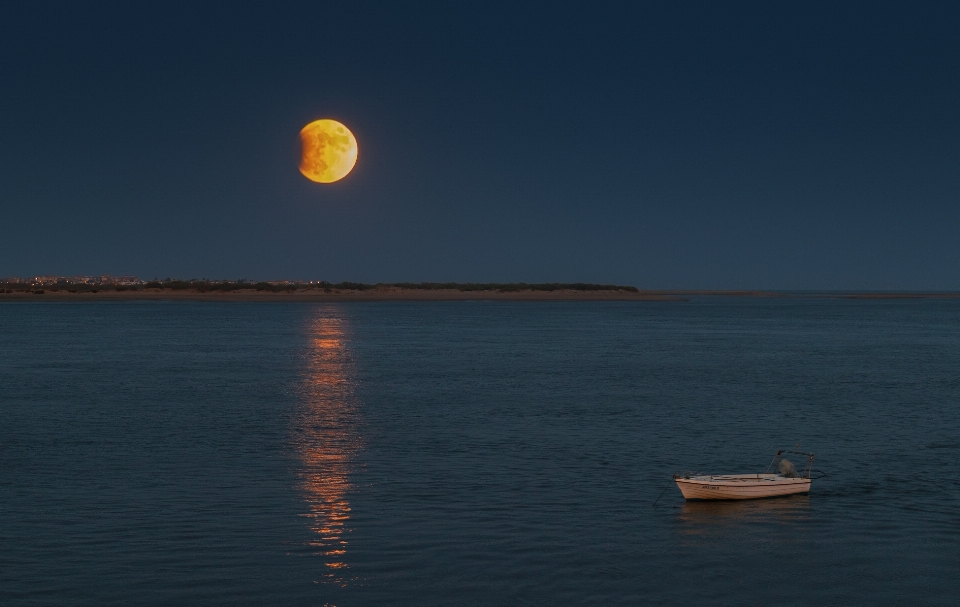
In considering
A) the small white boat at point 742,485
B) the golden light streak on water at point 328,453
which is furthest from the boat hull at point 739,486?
the golden light streak on water at point 328,453

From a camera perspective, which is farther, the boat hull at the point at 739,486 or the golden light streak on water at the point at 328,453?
the boat hull at the point at 739,486

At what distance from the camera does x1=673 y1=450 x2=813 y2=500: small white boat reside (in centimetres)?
2062

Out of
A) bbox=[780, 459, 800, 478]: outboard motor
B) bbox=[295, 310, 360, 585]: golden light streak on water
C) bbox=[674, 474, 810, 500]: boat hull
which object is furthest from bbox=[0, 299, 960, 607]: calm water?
bbox=[780, 459, 800, 478]: outboard motor

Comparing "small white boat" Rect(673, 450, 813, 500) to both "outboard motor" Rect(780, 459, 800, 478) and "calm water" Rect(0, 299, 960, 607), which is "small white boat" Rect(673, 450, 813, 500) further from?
"calm water" Rect(0, 299, 960, 607)

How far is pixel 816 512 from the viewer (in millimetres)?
20172

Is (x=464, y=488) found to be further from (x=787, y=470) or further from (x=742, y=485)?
(x=787, y=470)

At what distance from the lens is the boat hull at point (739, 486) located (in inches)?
811

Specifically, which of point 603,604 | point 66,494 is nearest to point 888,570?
point 603,604

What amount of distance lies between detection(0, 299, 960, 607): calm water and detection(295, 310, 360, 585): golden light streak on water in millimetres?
115

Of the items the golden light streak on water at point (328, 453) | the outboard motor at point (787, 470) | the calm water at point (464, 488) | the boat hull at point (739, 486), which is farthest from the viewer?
the outboard motor at point (787, 470)

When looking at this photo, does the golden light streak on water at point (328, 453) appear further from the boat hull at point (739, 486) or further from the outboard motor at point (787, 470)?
the outboard motor at point (787, 470)

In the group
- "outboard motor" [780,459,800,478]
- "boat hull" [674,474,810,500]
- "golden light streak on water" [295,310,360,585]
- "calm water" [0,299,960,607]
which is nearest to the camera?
"calm water" [0,299,960,607]

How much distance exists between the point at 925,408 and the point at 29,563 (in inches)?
1216

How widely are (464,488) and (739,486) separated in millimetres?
5926
